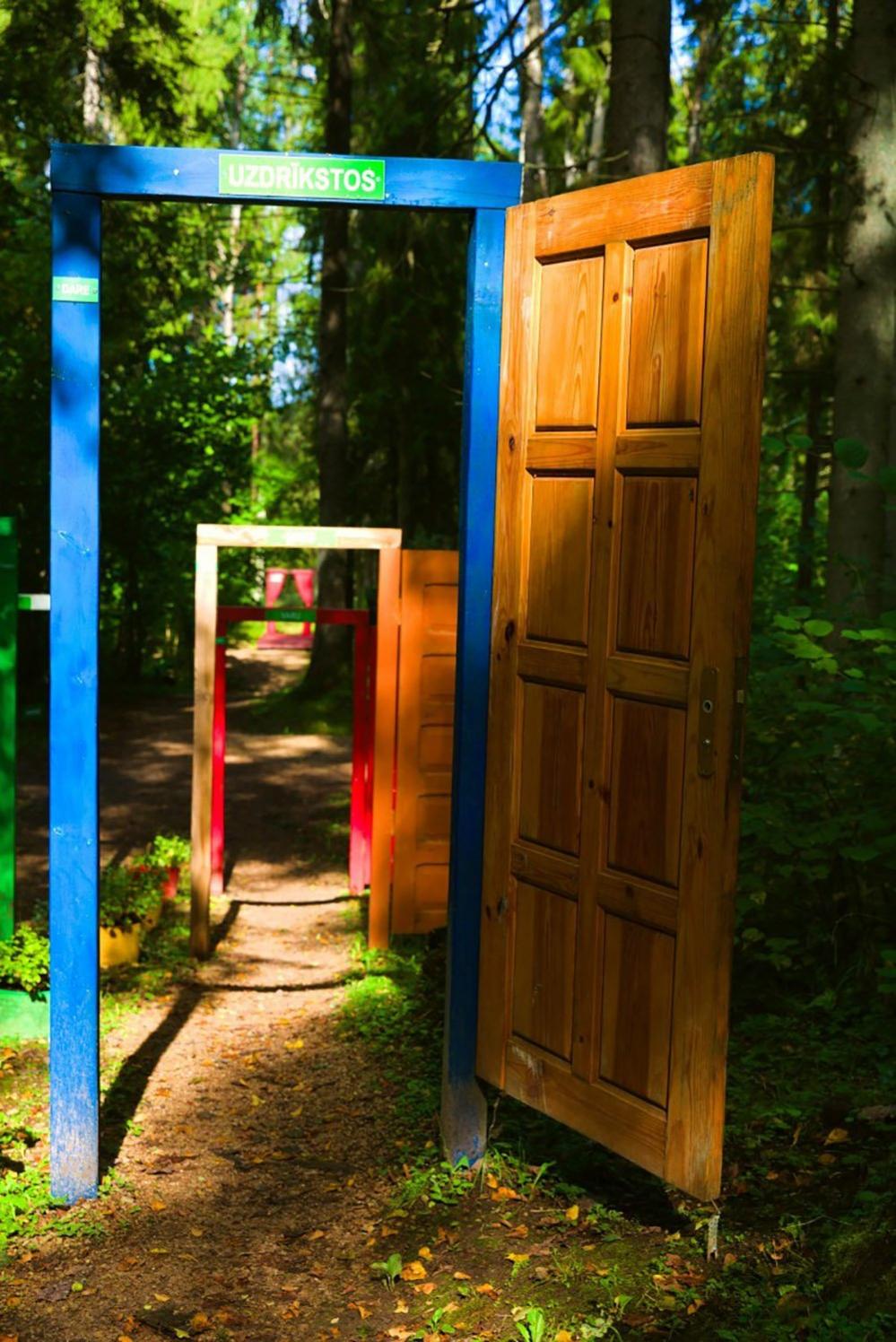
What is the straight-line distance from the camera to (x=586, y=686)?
3760 mm

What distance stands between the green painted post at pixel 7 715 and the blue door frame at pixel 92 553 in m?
2.32

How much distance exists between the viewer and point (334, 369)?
16.7 metres

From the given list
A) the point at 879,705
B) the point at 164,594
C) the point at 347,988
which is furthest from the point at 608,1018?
the point at 164,594

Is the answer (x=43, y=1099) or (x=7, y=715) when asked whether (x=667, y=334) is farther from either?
(x=7, y=715)

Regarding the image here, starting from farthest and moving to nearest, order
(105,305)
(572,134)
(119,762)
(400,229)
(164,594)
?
(572,134) → (400,229) → (164,594) → (105,305) → (119,762)

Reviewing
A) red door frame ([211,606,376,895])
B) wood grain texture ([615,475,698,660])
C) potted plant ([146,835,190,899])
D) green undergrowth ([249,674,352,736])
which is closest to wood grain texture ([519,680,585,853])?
wood grain texture ([615,475,698,660])

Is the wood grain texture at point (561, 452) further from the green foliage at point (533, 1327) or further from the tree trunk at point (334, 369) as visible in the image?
the tree trunk at point (334, 369)

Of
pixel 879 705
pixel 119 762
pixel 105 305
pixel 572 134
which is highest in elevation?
pixel 572 134

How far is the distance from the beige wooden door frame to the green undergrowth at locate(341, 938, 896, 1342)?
2050 mm

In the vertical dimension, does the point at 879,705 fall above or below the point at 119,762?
above

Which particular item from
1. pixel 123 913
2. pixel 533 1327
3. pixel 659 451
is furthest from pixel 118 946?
pixel 659 451

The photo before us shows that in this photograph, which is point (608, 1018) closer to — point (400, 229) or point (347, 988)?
point (347, 988)

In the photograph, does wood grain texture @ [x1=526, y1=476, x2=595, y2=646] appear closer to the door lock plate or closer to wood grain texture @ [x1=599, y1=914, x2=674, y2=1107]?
the door lock plate

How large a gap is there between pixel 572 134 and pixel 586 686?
2303 centimetres
